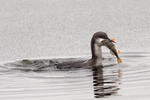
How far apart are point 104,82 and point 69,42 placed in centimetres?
412

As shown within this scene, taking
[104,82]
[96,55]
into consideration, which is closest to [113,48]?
[96,55]

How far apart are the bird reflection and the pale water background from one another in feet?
0.14

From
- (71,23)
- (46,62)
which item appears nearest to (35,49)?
(46,62)

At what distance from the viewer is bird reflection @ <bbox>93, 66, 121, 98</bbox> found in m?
8.26

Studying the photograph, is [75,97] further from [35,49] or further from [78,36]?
[78,36]

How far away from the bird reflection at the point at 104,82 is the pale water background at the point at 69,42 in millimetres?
43

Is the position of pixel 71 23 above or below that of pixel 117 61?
above

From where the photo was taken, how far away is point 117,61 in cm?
1120

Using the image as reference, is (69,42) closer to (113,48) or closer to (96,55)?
(96,55)

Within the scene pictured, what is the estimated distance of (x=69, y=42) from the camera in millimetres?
13180

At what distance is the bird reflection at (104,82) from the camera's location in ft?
27.1

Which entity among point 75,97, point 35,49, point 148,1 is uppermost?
point 148,1

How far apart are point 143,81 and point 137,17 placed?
609 centimetres

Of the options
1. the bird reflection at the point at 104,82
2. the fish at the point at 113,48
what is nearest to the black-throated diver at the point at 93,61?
the fish at the point at 113,48
